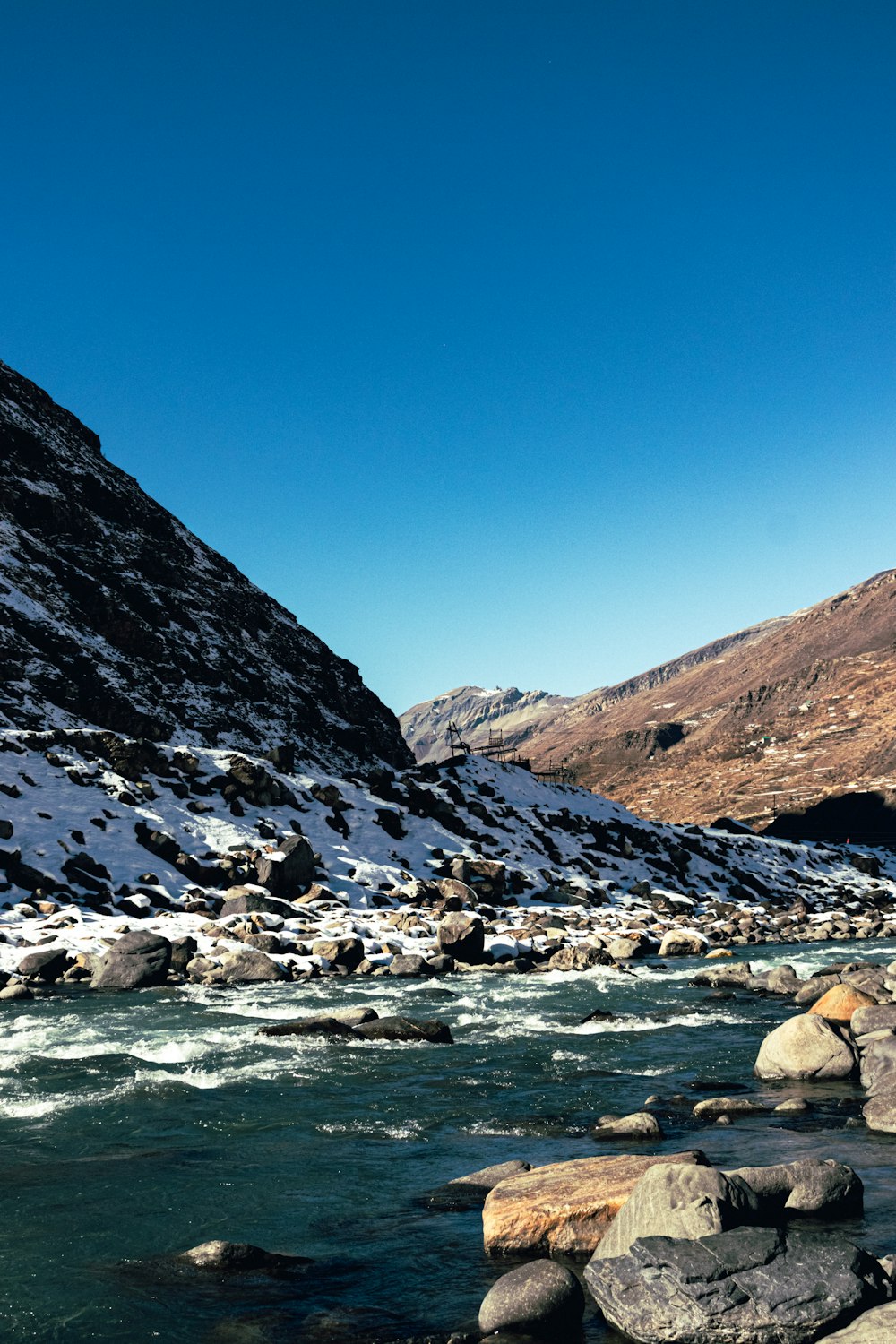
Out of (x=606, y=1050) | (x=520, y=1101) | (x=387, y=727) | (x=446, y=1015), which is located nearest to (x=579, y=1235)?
(x=520, y=1101)

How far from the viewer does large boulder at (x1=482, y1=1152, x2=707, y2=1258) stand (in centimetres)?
843

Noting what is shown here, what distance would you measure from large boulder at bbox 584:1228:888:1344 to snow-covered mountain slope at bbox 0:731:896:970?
2051cm

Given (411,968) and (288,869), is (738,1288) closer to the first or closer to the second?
(411,968)

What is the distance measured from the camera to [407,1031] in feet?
60.0

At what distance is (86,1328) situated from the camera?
716cm

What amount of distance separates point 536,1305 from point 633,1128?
194 inches

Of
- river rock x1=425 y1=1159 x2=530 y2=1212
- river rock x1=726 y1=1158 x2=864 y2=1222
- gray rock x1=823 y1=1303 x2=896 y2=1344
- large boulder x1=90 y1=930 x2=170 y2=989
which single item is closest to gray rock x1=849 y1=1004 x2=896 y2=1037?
river rock x1=726 y1=1158 x2=864 y2=1222

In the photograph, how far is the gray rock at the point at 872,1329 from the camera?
6008 millimetres

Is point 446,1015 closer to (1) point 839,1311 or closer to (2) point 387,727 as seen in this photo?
(1) point 839,1311

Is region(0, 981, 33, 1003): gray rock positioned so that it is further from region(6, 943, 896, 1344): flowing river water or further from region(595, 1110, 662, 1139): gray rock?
region(595, 1110, 662, 1139): gray rock

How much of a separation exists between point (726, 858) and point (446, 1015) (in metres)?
40.0

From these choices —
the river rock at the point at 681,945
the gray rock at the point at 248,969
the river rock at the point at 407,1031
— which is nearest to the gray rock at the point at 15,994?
the gray rock at the point at 248,969

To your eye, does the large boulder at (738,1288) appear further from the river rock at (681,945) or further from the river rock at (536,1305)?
the river rock at (681,945)

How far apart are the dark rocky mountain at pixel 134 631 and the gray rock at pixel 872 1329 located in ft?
137
